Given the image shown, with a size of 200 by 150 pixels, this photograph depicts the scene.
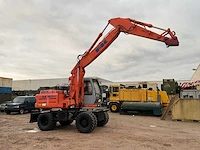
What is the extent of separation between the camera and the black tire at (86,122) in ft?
32.6

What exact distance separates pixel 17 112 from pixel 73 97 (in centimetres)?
1132

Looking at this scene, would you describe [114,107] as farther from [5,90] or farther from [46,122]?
[5,90]

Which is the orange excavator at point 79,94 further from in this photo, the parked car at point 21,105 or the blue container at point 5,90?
the blue container at point 5,90

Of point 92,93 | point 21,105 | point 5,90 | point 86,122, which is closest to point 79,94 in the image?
point 92,93

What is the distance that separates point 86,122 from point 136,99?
9953mm

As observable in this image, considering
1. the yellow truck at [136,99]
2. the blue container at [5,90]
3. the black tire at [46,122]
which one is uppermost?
the blue container at [5,90]

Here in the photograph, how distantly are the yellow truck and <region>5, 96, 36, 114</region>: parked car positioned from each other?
25.3 feet

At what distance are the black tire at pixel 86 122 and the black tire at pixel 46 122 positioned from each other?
153 centimetres

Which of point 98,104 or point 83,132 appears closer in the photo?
point 83,132

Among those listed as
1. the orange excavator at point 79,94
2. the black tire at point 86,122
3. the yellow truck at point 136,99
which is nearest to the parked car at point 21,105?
the yellow truck at point 136,99

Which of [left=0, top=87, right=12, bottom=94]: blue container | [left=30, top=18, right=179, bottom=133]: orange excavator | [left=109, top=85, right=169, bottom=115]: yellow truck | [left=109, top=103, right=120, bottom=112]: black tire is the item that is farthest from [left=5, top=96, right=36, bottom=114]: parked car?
[left=30, top=18, right=179, bottom=133]: orange excavator

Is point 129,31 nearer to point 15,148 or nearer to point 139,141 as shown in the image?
point 139,141

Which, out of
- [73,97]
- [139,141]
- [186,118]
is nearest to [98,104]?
[73,97]

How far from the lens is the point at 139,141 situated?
838 cm
